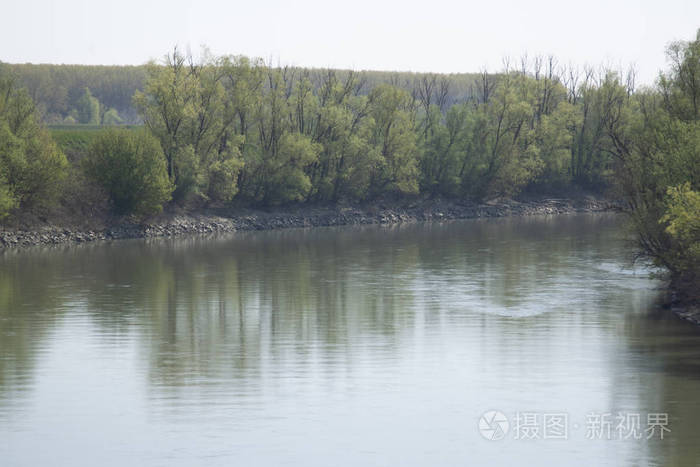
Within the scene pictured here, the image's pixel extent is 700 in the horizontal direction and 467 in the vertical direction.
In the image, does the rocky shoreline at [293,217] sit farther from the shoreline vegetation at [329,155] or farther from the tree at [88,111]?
the tree at [88,111]

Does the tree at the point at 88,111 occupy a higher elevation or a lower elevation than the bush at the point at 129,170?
higher

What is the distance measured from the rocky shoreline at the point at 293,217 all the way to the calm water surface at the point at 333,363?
53.5 feet

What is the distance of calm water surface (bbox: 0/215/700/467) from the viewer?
70.3ft

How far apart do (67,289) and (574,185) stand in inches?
3467

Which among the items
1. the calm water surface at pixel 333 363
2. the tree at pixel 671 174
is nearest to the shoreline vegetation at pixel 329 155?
the tree at pixel 671 174

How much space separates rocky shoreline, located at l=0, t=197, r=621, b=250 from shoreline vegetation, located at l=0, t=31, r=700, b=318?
0.23 m

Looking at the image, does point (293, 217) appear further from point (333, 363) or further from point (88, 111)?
point (88, 111)

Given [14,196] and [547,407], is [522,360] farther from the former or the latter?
[14,196]

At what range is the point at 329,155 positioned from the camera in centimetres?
10112

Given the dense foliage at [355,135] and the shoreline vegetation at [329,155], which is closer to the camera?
the shoreline vegetation at [329,155]

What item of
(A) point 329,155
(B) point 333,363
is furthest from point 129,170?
(B) point 333,363

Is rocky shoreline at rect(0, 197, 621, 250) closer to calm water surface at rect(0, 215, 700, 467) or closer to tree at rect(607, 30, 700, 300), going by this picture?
calm water surface at rect(0, 215, 700, 467)

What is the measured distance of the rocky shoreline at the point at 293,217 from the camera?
2931 inches

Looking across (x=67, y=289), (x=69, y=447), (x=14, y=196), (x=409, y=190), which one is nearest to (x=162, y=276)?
(x=67, y=289)
